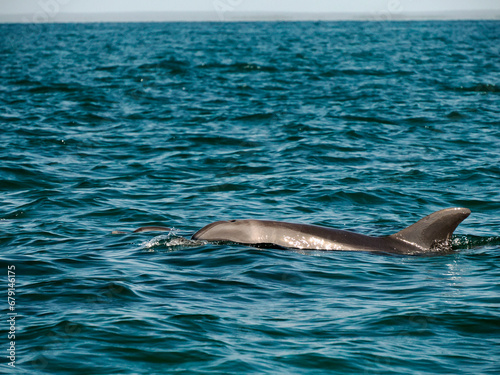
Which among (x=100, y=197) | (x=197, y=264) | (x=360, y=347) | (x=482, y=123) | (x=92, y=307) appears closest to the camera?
(x=360, y=347)

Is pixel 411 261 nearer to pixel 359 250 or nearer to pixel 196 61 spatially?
pixel 359 250

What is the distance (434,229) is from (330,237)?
5.61ft

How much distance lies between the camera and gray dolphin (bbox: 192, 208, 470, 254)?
1201 centimetres

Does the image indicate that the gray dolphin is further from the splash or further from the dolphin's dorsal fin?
the splash

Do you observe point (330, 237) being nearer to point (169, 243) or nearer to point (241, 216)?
point (169, 243)

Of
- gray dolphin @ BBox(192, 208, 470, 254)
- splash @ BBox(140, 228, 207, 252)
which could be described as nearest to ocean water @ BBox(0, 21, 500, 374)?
splash @ BBox(140, 228, 207, 252)

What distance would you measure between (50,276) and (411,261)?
18.2 ft

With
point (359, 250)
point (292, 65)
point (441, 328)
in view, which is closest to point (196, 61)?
point (292, 65)

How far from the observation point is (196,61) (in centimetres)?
5012

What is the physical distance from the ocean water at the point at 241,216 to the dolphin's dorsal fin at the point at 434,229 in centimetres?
42

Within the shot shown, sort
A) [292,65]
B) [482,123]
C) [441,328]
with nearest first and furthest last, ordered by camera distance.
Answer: [441,328]
[482,123]
[292,65]

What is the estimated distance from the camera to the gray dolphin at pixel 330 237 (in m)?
12.0

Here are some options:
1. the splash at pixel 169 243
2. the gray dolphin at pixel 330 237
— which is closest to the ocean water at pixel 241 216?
the splash at pixel 169 243

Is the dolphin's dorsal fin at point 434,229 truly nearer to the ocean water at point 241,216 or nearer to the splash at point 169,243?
the ocean water at point 241,216
